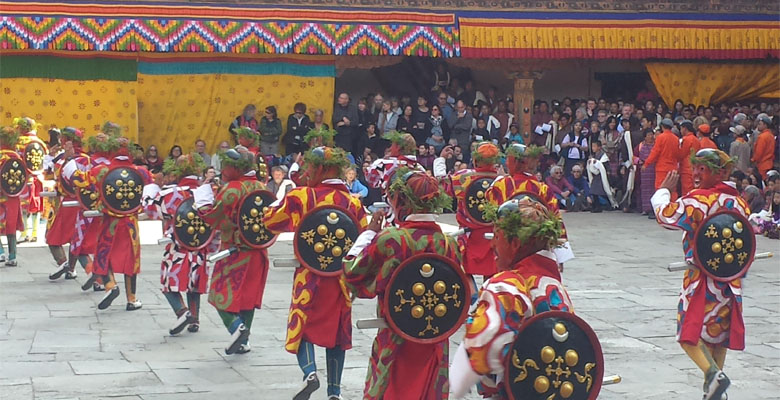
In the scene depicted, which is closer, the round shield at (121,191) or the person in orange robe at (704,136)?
the round shield at (121,191)

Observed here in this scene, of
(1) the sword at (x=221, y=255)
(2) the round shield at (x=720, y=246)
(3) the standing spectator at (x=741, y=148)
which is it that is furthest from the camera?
(3) the standing spectator at (x=741, y=148)

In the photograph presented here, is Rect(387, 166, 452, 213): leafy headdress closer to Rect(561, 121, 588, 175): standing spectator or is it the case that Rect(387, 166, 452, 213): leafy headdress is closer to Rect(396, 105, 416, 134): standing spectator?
Rect(396, 105, 416, 134): standing spectator

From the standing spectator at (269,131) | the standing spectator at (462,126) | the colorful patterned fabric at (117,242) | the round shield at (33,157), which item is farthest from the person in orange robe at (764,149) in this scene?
the colorful patterned fabric at (117,242)

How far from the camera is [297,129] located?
64.7ft

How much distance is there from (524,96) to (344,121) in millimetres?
3536

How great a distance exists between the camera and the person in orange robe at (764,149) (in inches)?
712

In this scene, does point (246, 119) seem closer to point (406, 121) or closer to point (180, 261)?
point (406, 121)

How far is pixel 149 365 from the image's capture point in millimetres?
8680

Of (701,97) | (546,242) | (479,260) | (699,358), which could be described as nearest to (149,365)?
(479,260)

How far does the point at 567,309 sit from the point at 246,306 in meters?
4.40

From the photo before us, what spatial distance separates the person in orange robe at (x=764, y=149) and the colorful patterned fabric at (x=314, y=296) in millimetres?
12159

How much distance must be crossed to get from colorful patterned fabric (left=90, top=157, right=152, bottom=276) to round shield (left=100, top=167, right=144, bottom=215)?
0.25ft

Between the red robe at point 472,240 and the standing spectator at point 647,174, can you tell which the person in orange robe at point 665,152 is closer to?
the standing spectator at point 647,174

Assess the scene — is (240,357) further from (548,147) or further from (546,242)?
(548,147)
